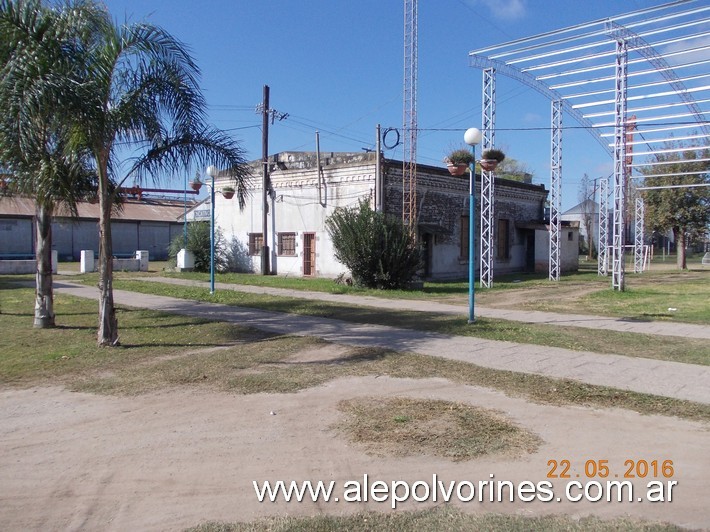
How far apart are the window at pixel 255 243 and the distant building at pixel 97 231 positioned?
11.9 metres

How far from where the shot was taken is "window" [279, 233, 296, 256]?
26473mm

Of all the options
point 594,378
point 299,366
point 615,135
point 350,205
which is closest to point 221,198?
point 350,205

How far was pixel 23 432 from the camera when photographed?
5805 mm

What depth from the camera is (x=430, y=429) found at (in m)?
5.71

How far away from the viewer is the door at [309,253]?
2553 cm

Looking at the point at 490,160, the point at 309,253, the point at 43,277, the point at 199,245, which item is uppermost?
the point at 490,160

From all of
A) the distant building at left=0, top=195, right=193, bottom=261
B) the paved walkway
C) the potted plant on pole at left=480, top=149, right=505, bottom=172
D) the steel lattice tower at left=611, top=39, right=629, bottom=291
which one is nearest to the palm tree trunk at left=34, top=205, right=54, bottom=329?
the paved walkway

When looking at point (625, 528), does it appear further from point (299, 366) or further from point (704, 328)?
point (704, 328)

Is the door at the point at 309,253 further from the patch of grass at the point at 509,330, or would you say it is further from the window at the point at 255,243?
the patch of grass at the point at 509,330

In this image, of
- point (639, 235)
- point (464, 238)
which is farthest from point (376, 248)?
point (639, 235)

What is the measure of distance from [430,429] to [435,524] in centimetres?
181

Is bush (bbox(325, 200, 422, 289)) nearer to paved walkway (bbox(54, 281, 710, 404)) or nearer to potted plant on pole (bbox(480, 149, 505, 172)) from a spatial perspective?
potted plant on pole (bbox(480, 149, 505, 172))

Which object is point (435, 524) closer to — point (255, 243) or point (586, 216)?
point (255, 243)

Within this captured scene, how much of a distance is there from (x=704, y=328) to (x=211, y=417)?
10.3m
